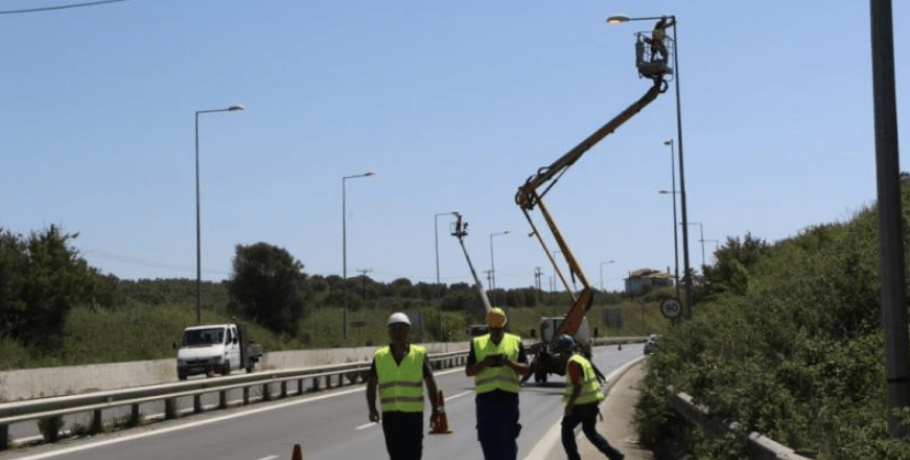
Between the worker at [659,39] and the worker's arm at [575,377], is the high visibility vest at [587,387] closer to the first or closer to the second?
the worker's arm at [575,377]

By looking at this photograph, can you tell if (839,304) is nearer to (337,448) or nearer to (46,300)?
(337,448)

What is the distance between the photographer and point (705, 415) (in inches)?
506

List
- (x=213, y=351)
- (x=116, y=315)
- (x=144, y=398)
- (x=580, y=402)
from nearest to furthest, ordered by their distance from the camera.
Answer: (x=580, y=402) < (x=144, y=398) < (x=213, y=351) < (x=116, y=315)

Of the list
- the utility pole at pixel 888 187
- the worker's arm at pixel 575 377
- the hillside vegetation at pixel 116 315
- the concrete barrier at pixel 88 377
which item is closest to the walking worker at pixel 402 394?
the worker's arm at pixel 575 377

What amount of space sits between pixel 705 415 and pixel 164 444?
10480 mm

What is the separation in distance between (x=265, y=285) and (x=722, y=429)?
83.5 m

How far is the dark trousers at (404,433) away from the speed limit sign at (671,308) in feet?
86.0

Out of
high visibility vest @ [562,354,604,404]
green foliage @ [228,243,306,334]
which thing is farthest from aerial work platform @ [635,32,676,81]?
green foliage @ [228,243,306,334]

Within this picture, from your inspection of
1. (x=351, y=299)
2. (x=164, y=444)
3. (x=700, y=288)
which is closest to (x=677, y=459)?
(x=164, y=444)

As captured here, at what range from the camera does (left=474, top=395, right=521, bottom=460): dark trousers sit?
12.6m

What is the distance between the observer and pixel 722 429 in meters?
11.7

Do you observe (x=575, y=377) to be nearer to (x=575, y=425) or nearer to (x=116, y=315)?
(x=575, y=425)

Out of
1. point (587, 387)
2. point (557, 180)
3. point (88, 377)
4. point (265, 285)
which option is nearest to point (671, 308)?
point (557, 180)

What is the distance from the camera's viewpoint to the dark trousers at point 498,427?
1259 centimetres
